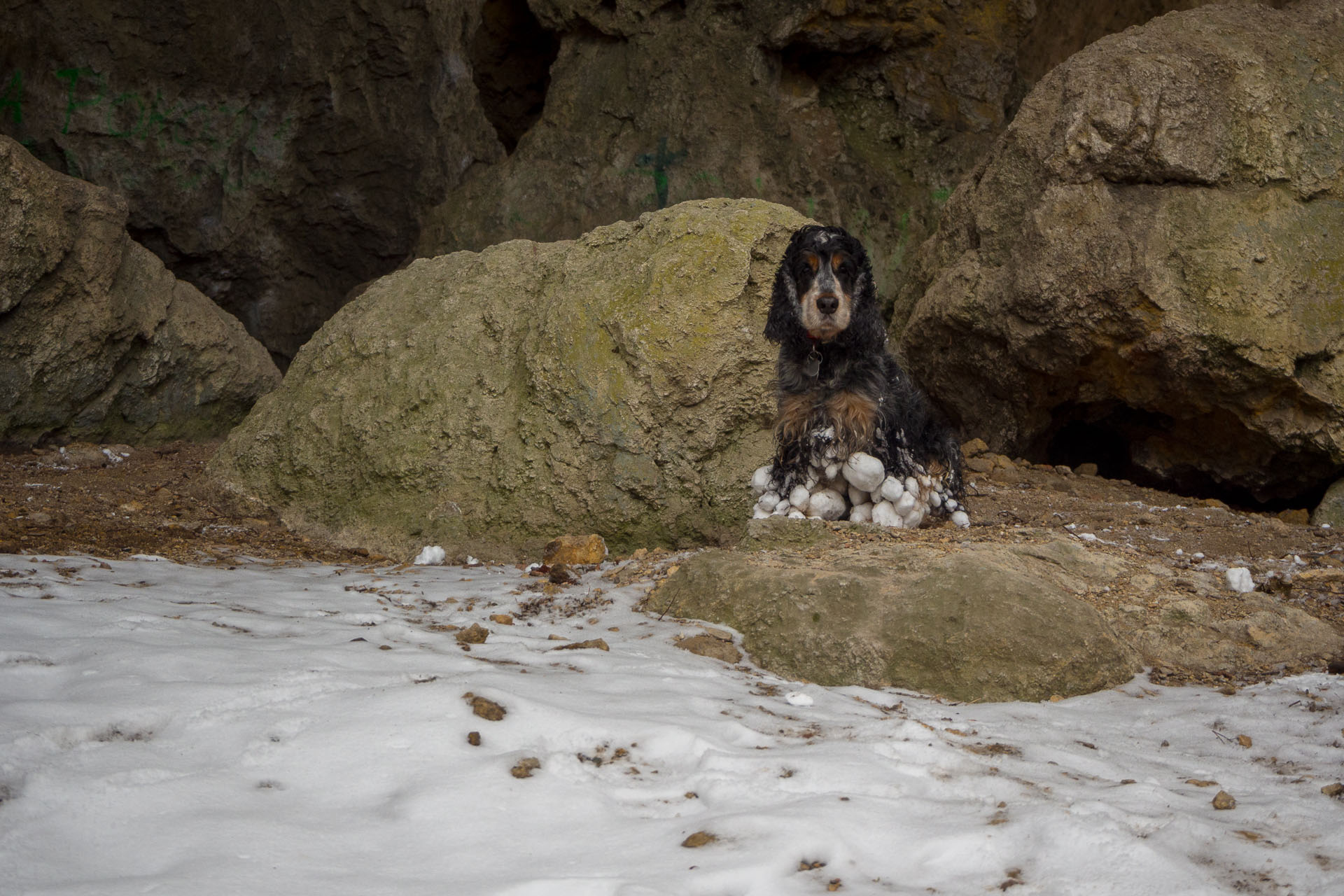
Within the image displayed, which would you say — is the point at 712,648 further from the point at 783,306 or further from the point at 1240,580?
the point at 1240,580

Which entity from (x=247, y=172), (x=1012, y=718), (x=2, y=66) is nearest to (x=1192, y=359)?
(x=1012, y=718)

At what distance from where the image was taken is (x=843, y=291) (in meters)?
4.73

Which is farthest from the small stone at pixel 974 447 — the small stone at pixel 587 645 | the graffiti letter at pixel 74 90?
the graffiti letter at pixel 74 90

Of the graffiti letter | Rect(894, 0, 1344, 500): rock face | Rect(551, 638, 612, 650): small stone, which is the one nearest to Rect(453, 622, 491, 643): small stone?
Rect(551, 638, 612, 650): small stone

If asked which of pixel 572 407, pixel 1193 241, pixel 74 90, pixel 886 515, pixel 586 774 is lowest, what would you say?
pixel 586 774

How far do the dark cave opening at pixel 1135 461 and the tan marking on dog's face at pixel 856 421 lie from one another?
3262 millimetres

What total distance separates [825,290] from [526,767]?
2.83 meters

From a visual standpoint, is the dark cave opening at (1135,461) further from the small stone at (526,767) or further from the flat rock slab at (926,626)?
the small stone at (526,767)

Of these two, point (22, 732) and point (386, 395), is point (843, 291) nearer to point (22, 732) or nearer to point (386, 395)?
point (386, 395)

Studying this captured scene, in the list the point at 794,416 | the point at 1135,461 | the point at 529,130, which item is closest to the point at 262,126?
the point at 529,130

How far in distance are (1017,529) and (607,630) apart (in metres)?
2.14

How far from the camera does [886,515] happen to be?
4.91m

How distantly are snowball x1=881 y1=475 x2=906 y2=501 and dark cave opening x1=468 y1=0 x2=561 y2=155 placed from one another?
7001 mm

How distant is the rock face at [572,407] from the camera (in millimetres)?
5461
